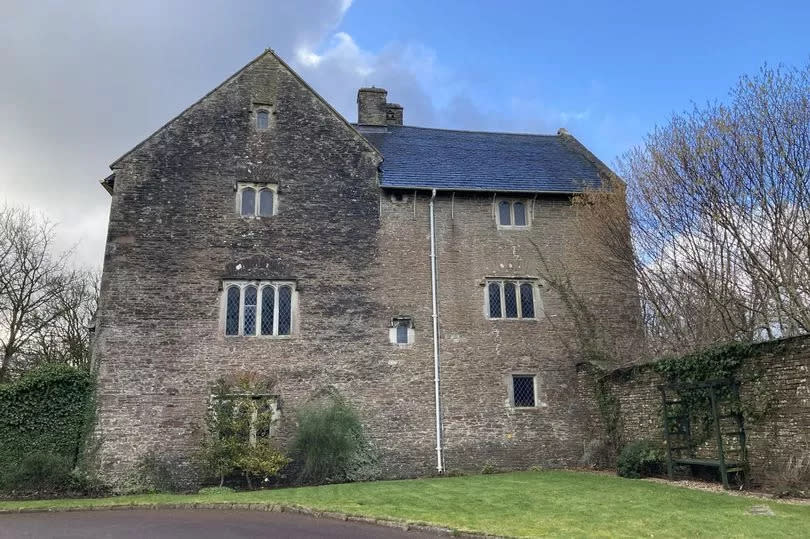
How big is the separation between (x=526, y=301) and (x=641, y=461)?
634 cm

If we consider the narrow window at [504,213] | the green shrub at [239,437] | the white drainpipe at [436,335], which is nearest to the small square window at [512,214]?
the narrow window at [504,213]

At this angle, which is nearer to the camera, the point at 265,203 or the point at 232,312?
the point at 232,312

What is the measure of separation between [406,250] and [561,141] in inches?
411

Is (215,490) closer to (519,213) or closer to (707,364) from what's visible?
(707,364)

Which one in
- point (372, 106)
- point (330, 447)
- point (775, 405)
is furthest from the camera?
point (372, 106)

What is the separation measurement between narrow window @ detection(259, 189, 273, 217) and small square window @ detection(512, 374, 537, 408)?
368 inches

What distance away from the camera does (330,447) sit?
16.7 meters

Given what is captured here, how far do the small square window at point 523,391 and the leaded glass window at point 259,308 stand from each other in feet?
23.6

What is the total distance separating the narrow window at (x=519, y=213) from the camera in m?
20.9

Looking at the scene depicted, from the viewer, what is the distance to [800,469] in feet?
38.4

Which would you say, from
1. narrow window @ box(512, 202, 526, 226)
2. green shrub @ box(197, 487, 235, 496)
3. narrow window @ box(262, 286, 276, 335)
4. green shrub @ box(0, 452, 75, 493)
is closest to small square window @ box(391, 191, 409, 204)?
narrow window @ box(512, 202, 526, 226)

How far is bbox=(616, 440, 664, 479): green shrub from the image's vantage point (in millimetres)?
15508

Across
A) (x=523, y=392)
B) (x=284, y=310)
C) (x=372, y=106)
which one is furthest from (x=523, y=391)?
(x=372, y=106)

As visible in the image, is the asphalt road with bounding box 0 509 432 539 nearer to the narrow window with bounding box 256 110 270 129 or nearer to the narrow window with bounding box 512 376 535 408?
the narrow window with bounding box 512 376 535 408
